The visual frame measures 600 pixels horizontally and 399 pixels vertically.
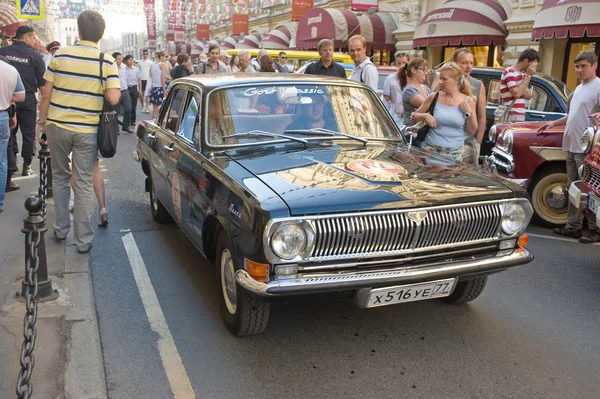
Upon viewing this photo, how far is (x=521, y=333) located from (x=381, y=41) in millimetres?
20519

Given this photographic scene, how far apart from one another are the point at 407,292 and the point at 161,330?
1628 mm

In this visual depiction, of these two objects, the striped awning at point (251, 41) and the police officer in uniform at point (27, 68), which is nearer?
the police officer in uniform at point (27, 68)

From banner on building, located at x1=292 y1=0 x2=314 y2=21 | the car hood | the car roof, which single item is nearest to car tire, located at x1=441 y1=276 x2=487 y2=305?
the car hood

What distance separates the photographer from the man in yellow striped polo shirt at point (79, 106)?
504 centimetres

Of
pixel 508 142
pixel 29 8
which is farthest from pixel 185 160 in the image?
pixel 29 8

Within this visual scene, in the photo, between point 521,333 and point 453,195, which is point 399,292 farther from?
point 521,333

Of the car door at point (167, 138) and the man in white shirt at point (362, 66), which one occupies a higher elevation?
the man in white shirt at point (362, 66)

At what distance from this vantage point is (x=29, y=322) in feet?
9.50

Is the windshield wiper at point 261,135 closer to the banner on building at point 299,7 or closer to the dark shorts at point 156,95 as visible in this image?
the dark shorts at point 156,95

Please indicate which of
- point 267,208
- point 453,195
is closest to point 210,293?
point 267,208

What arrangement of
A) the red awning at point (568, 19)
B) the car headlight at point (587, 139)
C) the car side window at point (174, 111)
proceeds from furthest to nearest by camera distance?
the red awning at point (568, 19) → the car headlight at point (587, 139) → the car side window at point (174, 111)

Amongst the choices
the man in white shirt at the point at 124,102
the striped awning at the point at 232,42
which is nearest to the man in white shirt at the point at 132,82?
the man in white shirt at the point at 124,102

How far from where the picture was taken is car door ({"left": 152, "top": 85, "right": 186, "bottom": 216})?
5191 mm

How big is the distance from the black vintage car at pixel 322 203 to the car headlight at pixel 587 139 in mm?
2071
